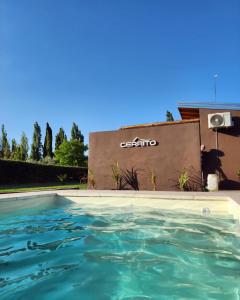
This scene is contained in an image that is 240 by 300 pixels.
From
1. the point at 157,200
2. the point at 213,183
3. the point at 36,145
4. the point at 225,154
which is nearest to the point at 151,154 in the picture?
the point at 213,183

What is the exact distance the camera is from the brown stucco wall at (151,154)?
12258 millimetres

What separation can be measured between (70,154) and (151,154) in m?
31.6

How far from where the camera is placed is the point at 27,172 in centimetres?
2269

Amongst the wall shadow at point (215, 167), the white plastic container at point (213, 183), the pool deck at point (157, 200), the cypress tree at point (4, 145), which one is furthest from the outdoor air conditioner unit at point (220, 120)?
the cypress tree at point (4, 145)

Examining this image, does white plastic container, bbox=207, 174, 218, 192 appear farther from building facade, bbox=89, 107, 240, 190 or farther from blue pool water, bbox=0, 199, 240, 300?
blue pool water, bbox=0, 199, 240, 300

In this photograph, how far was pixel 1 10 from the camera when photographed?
32.6ft

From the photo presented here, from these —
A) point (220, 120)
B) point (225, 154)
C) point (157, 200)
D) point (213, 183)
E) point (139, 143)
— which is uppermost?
point (220, 120)

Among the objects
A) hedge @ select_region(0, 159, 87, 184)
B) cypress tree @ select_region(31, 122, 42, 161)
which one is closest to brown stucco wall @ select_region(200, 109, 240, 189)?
hedge @ select_region(0, 159, 87, 184)

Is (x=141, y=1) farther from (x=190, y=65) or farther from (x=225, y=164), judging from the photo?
(x=225, y=164)

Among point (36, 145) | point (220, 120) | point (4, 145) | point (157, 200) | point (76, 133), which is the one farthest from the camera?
point (76, 133)

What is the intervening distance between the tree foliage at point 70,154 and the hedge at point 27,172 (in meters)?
14.9

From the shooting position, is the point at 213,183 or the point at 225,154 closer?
the point at 213,183

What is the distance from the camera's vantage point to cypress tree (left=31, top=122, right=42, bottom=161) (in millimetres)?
48906

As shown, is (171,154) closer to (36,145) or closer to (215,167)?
(215,167)
